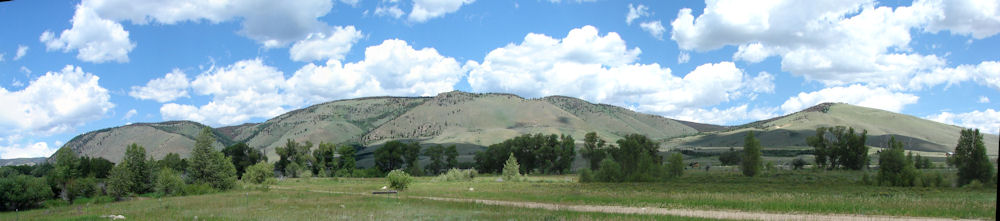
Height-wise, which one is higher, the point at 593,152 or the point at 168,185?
the point at 593,152

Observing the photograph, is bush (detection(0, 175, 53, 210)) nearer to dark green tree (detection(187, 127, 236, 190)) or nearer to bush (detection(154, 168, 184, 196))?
bush (detection(154, 168, 184, 196))

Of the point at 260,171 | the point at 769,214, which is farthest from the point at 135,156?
the point at 769,214

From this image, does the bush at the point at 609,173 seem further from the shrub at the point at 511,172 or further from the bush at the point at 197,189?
the bush at the point at 197,189

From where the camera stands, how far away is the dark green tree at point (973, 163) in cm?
8012

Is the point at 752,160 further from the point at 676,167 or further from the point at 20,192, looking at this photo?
the point at 20,192

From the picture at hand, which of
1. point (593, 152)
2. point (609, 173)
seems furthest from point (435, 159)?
point (609, 173)

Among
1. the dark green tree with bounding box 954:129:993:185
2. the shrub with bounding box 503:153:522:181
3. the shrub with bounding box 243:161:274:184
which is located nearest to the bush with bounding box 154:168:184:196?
the shrub with bounding box 243:161:274:184

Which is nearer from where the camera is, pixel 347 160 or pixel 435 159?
pixel 347 160

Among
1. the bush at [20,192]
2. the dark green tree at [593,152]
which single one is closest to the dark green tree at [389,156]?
the dark green tree at [593,152]

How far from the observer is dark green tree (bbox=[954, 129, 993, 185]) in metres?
80.1

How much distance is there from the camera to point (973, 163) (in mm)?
81062

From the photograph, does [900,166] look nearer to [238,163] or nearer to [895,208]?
[895,208]

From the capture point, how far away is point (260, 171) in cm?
10344

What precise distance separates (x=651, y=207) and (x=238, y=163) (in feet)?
410
